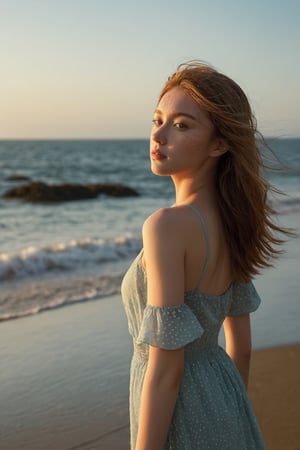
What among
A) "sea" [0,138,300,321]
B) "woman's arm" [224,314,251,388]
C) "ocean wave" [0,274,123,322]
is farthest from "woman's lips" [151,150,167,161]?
"ocean wave" [0,274,123,322]

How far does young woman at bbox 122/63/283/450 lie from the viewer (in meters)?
1.75

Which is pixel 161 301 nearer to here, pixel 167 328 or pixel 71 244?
pixel 167 328

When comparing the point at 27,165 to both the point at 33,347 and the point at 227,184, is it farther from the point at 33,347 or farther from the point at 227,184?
the point at 227,184

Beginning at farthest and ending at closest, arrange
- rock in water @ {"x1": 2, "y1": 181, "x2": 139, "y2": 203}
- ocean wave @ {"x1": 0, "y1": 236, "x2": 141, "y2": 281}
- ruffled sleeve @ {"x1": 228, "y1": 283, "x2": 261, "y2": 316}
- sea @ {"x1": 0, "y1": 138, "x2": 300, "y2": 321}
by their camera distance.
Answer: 1. rock in water @ {"x1": 2, "y1": 181, "x2": 139, "y2": 203}
2. ocean wave @ {"x1": 0, "y1": 236, "x2": 141, "y2": 281}
3. sea @ {"x1": 0, "y1": 138, "x2": 300, "y2": 321}
4. ruffled sleeve @ {"x1": 228, "y1": 283, "x2": 261, "y2": 316}

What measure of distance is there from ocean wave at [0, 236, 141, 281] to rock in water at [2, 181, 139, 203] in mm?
10519

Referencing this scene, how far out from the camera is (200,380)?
1.94m

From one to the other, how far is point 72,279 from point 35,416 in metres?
4.10

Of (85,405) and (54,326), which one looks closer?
(85,405)

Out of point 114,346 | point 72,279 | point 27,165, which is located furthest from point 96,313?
point 27,165

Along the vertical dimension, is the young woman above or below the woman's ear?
below

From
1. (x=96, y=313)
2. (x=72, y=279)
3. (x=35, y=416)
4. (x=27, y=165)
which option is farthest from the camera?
(x=27, y=165)

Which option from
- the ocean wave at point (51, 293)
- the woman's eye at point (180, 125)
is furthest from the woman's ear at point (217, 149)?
the ocean wave at point (51, 293)

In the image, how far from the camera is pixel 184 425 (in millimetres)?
1894

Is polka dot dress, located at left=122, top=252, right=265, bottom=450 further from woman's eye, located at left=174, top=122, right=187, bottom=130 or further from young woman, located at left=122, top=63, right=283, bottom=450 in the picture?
woman's eye, located at left=174, top=122, right=187, bottom=130
